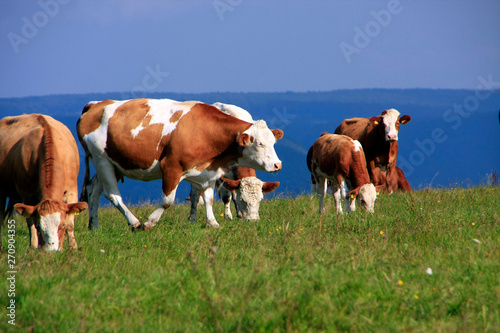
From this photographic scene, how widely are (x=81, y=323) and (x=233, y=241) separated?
3732 mm

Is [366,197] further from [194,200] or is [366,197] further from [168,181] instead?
[168,181]

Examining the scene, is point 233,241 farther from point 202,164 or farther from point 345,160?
point 345,160

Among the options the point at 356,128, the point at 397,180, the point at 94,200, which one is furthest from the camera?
the point at 397,180

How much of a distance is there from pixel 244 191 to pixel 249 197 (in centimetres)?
20

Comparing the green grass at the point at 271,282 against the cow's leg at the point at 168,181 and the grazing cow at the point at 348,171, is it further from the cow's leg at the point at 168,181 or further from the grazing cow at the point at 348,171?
the grazing cow at the point at 348,171

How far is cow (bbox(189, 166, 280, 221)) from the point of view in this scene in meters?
10.9

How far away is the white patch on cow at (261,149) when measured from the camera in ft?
32.1

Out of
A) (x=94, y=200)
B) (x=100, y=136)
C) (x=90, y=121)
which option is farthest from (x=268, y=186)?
(x=90, y=121)

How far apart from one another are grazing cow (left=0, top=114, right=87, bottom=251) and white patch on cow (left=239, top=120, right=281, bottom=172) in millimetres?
3093

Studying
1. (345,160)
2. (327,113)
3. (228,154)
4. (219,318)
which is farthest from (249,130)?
(327,113)

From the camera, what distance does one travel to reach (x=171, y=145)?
32.3ft

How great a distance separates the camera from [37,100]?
85812 millimetres
